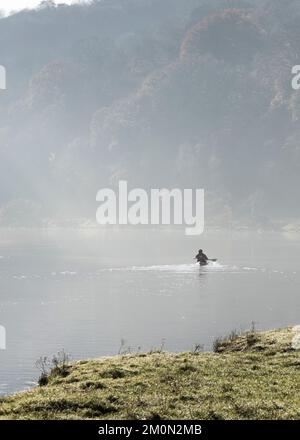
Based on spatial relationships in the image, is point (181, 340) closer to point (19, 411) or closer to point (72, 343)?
point (72, 343)

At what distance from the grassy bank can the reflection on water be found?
9.85m

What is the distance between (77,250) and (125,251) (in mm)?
12137

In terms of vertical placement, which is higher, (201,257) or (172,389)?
(201,257)

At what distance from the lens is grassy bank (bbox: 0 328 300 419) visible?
22.4m

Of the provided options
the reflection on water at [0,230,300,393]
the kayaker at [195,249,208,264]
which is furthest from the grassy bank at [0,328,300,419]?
the kayaker at [195,249,208,264]

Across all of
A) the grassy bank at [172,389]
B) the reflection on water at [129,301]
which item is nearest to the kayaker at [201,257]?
the reflection on water at [129,301]

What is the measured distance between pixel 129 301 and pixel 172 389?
5057 centimetres

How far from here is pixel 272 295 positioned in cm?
7944

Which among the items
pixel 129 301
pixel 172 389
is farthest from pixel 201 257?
pixel 172 389

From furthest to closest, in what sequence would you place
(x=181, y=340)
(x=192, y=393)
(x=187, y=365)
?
(x=181, y=340) → (x=187, y=365) → (x=192, y=393)

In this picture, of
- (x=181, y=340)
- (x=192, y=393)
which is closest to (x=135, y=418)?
(x=192, y=393)

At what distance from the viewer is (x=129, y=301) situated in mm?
75875

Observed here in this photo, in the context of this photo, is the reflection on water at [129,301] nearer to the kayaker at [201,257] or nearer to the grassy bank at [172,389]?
the kayaker at [201,257]

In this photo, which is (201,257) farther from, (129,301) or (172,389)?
(172,389)
